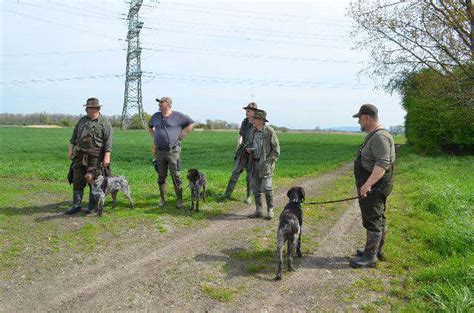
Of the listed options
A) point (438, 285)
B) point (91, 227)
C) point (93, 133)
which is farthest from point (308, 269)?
point (93, 133)

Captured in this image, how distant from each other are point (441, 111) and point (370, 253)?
18821 mm

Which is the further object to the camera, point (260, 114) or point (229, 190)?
point (229, 190)

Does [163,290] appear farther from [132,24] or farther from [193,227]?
[132,24]

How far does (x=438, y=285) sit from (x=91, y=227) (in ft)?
20.3

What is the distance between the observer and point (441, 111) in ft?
71.2

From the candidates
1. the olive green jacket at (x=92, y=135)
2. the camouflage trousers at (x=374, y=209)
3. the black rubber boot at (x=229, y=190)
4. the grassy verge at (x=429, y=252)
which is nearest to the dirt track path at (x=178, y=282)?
the grassy verge at (x=429, y=252)

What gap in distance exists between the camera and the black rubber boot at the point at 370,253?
5973 mm

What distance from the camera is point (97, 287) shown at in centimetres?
514

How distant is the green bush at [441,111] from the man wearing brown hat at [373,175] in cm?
1483

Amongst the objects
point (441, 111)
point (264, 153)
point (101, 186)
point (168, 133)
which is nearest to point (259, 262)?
point (264, 153)

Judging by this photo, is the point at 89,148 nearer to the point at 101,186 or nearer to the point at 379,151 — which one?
the point at 101,186

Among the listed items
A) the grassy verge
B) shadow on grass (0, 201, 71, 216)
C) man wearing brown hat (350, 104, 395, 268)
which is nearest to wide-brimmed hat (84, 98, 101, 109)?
shadow on grass (0, 201, 71, 216)

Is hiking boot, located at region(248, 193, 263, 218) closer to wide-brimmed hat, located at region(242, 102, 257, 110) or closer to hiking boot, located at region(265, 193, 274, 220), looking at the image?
hiking boot, located at region(265, 193, 274, 220)

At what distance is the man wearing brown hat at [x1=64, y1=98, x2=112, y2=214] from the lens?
28.4ft
